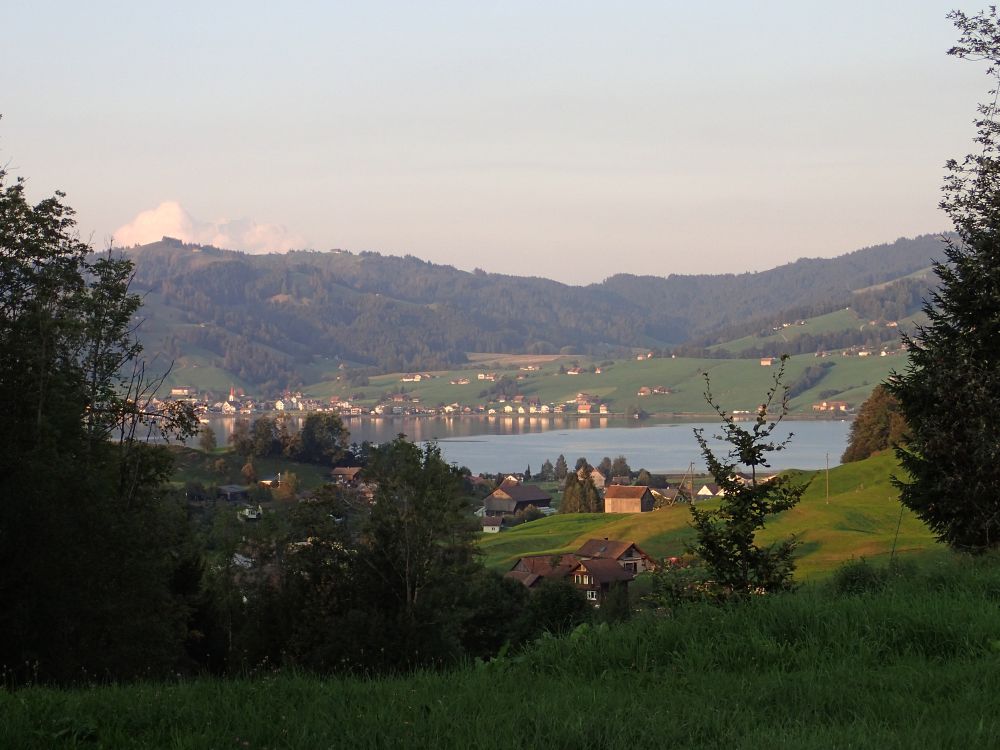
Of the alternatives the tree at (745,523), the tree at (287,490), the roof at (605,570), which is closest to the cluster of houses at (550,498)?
the tree at (287,490)

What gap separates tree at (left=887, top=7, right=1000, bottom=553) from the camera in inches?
615

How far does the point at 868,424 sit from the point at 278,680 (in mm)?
73424

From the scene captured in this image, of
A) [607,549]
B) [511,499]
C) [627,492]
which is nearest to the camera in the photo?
[607,549]

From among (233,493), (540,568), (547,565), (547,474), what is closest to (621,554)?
(547,565)

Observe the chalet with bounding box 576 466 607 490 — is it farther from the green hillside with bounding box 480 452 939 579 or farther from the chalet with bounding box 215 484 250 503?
the chalet with bounding box 215 484 250 503

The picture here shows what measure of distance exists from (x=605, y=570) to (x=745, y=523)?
120 ft

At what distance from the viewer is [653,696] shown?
5.68 metres

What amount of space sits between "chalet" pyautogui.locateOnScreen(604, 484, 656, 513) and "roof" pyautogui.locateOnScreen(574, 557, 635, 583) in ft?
150

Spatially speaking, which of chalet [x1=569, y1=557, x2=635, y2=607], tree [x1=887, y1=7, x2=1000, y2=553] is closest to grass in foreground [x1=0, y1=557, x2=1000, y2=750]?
tree [x1=887, y1=7, x2=1000, y2=553]

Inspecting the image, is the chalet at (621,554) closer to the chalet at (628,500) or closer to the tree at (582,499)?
the chalet at (628,500)

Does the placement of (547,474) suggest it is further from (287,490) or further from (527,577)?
(527,577)

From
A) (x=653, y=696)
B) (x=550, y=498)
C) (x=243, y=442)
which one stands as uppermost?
(x=653, y=696)

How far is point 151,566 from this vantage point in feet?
61.0

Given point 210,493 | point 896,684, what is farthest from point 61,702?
point 210,493
